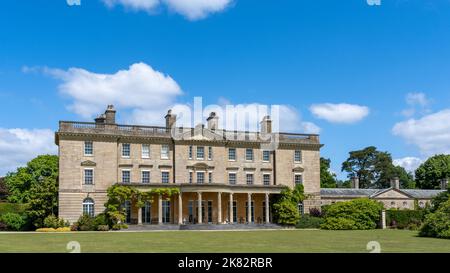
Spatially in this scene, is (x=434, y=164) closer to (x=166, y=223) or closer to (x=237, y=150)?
(x=237, y=150)

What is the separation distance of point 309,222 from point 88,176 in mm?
19172

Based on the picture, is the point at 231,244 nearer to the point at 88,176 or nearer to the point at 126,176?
the point at 88,176

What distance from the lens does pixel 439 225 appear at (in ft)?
93.9

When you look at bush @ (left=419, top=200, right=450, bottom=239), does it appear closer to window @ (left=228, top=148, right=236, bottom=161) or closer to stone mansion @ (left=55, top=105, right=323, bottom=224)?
stone mansion @ (left=55, top=105, right=323, bottom=224)

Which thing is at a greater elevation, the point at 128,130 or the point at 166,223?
the point at 128,130

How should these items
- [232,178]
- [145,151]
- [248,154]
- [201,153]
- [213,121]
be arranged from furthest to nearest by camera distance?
1. [213,121]
2. [248,154]
3. [232,178]
4. [201,153]
5. [145,151]

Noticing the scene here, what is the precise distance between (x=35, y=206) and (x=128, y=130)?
9.74 m

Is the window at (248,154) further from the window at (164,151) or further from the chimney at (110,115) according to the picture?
the chimney at (110,115)

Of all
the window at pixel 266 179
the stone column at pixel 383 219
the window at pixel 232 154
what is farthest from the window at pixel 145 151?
the stone column at pixel 383 219

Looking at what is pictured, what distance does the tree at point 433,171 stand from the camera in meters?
80.4

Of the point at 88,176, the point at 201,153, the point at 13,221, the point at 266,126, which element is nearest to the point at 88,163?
the point at 88,176
